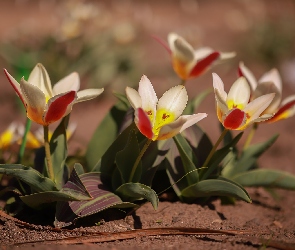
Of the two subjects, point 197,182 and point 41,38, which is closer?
point 197,182

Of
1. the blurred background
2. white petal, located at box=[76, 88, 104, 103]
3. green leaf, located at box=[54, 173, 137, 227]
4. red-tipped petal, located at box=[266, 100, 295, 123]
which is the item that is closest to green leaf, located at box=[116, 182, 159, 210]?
green leaf, located at box=[54, 173, 137, 227]

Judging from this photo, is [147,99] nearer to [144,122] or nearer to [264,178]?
[144,122]

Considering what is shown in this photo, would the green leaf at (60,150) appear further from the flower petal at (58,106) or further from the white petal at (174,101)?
the white petal at (174,101)

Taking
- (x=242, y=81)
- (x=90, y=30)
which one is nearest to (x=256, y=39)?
(x=90, y=30)

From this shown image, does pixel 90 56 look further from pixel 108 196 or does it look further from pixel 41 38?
pixel 108 196

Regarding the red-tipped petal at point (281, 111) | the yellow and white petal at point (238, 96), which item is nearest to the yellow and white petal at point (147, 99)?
the yellow and white petal at point (238, 96)

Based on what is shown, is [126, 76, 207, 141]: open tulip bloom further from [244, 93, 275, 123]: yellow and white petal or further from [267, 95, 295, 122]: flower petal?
[267, 95, 295, 122]: flower petal
